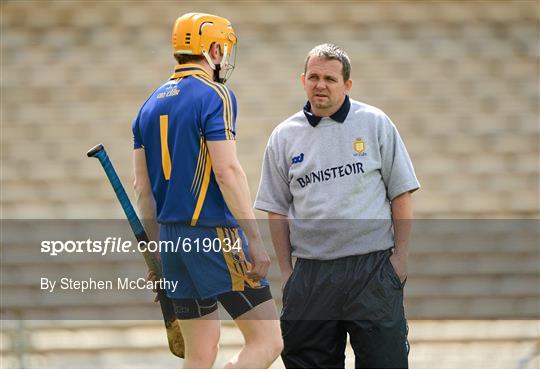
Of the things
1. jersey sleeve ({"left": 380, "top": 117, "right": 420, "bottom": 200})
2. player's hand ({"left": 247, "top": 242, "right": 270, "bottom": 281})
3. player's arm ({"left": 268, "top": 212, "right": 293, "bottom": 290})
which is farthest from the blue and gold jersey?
jersey sleeve ({"left": 380, "top": 117, "right": 420, "bottom": 200})

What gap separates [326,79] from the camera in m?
3.74

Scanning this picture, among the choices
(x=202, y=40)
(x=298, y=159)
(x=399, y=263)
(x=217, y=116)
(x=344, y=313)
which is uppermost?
(x=202, y=40)

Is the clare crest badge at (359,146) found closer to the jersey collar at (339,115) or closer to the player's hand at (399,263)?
the jersey collar at (339,115)

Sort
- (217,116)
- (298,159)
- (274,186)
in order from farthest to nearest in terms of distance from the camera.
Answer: (274,186) < (298,159) < (217,116)

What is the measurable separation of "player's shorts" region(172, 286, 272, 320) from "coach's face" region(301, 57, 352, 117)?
663 mm

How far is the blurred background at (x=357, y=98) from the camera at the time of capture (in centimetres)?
654

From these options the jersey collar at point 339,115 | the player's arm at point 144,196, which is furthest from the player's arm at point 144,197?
the jersey collar at point 339,115

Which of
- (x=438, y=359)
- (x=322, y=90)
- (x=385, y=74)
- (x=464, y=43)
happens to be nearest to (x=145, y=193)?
(x=322, y=90)

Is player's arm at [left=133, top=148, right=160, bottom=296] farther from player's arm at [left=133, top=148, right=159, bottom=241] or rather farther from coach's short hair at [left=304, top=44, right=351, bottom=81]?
coach's short hair at [left=304, top=44, right=351, bottom=81]

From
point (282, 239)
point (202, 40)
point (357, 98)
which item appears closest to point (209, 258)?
point (282, 239)

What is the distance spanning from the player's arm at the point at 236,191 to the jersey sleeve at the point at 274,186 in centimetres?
27

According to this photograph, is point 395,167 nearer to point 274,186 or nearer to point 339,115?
point 339,115

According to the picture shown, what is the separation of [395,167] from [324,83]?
37 centimetres

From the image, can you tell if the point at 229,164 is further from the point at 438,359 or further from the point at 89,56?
the point at 89,56
